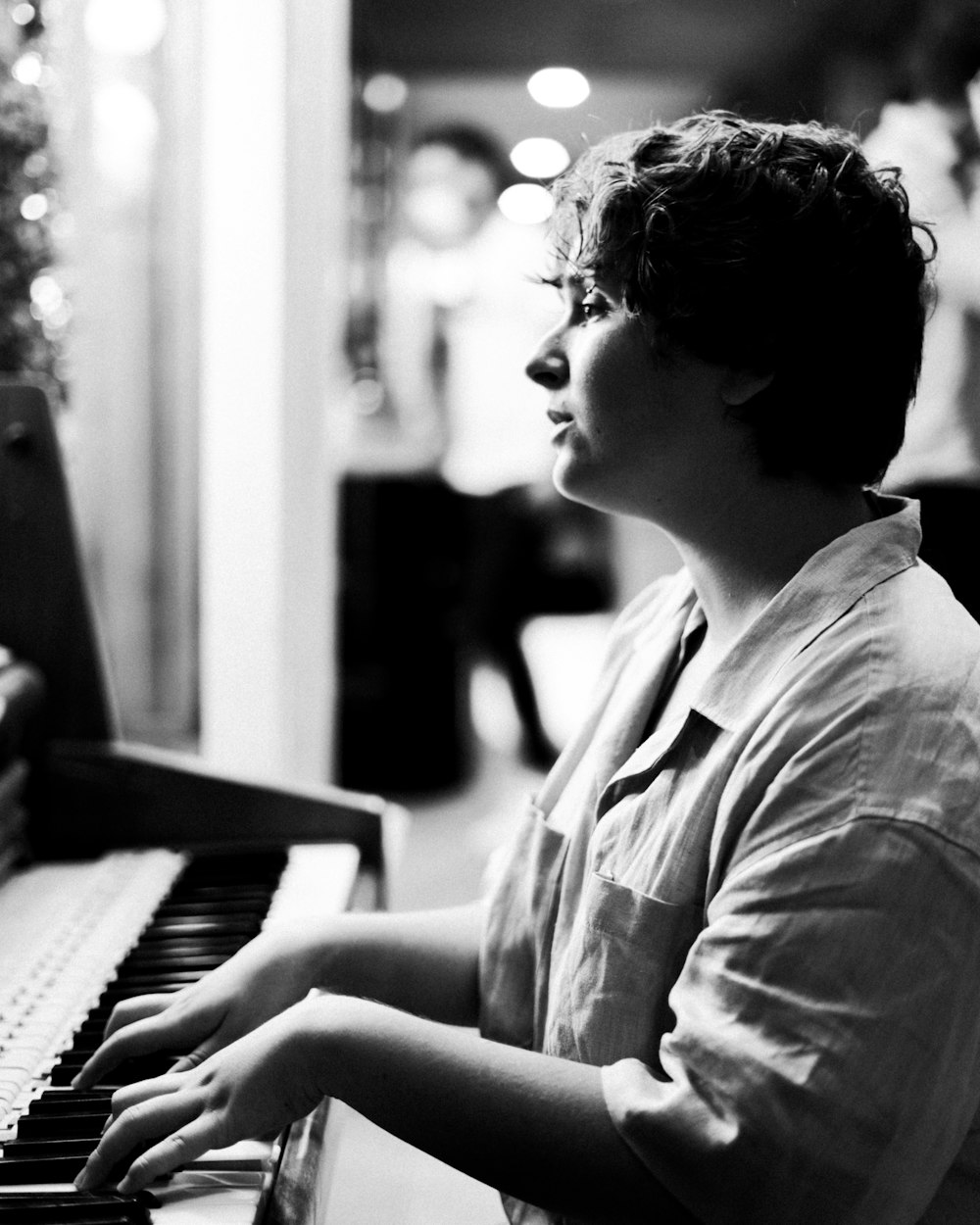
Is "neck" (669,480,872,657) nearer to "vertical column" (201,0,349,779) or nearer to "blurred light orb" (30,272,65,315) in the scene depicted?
"blurred light orb" (30,272,65,315)

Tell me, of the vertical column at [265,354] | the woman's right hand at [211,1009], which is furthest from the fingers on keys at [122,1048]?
the vertical column at [265,354]

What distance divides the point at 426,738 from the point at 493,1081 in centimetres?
360

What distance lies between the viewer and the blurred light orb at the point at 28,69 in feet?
6.33

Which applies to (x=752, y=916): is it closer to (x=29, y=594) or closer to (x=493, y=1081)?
(x=493, y=1081)

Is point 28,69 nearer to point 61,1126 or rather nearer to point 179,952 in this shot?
point 179,952

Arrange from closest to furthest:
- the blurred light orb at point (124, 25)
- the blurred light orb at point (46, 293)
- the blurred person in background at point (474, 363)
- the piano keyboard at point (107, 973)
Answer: the piano keyboard at point (107, 973) < the blurred light orb at point (46, 293) < the blurred light orb at point (124, 25) < the blurred person in background at point (474, 363)

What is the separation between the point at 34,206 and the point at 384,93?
1.90 meters

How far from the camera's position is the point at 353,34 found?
2908 mm

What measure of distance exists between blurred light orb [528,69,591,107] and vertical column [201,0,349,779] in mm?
854

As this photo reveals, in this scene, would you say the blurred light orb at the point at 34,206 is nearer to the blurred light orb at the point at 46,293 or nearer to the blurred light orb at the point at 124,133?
the blurred light orb at the point at 46,293

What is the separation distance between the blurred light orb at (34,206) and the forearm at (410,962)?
1.30m

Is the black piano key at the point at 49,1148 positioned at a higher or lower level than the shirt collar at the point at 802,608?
lower

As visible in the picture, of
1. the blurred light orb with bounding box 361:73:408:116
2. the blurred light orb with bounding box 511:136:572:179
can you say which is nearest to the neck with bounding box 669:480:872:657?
the blurred light orb with bounding box 361:73:408:116

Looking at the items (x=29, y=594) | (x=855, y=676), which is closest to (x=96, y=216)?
(x=29, y=594)
